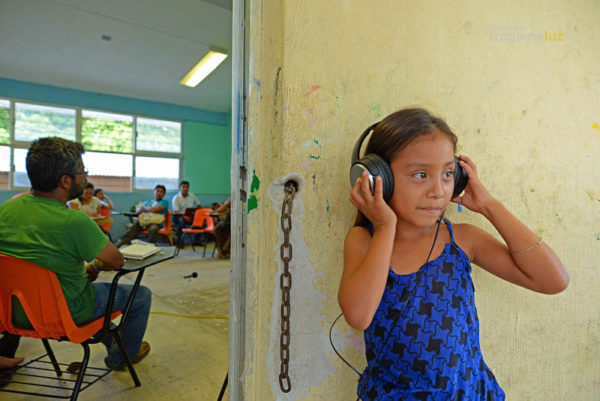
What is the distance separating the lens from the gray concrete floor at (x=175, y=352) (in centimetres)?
193

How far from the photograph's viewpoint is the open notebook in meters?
1.77

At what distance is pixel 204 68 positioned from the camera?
625 cm

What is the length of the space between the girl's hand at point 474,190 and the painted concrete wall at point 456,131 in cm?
20

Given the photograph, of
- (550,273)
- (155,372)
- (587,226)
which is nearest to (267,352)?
(550,273)

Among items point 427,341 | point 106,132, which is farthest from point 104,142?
point 427,341

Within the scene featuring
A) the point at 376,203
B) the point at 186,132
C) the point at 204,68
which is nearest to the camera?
the point at 376,203

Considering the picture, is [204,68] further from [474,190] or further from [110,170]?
[474,190]

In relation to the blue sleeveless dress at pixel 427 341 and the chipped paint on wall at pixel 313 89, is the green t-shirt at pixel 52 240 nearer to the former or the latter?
the chipped paint on wall at pixel 313 89

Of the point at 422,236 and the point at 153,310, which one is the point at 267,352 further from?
the point at 153,310

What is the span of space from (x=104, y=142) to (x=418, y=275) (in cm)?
858

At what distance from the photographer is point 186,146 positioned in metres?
8.77

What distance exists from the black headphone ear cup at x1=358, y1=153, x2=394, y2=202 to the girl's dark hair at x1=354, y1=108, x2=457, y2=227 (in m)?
0.05

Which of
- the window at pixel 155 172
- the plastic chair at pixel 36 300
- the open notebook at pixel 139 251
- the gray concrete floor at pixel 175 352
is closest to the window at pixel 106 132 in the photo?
the window at pixel 155 172

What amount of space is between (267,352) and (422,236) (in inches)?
21.4
